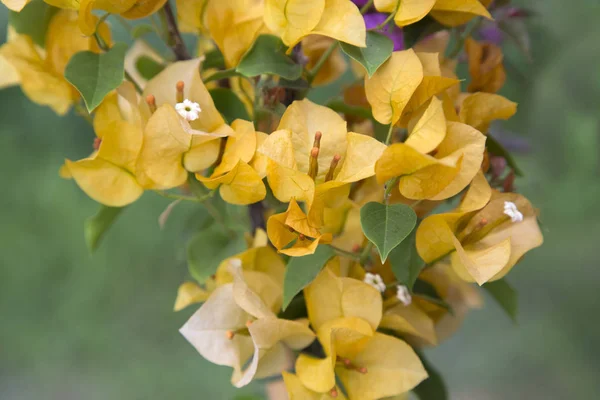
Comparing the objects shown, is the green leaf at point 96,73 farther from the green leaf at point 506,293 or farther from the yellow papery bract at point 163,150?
the green leaf at point 506,293

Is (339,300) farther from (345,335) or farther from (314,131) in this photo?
(314,131)

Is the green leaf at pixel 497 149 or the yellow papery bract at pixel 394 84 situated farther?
the green leaf at pixel 497 149

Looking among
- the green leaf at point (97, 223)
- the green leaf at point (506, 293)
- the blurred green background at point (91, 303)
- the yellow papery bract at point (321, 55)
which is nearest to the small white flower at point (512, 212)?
the green leaf at point (506, 293)

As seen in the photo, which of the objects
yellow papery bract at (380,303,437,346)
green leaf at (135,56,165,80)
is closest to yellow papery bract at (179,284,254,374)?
yellow papery bract at (380,303,437,346)

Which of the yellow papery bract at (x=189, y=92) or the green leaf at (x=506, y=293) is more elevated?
the yellow papery bract at (x=189, y=92)

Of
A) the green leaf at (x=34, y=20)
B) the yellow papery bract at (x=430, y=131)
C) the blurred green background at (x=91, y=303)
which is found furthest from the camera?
the blurred green background at (x=91, y=303)

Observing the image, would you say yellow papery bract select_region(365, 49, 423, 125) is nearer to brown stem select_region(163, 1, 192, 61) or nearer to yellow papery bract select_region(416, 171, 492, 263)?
yellow papery bract select_region(416, 171, 492, 263)
